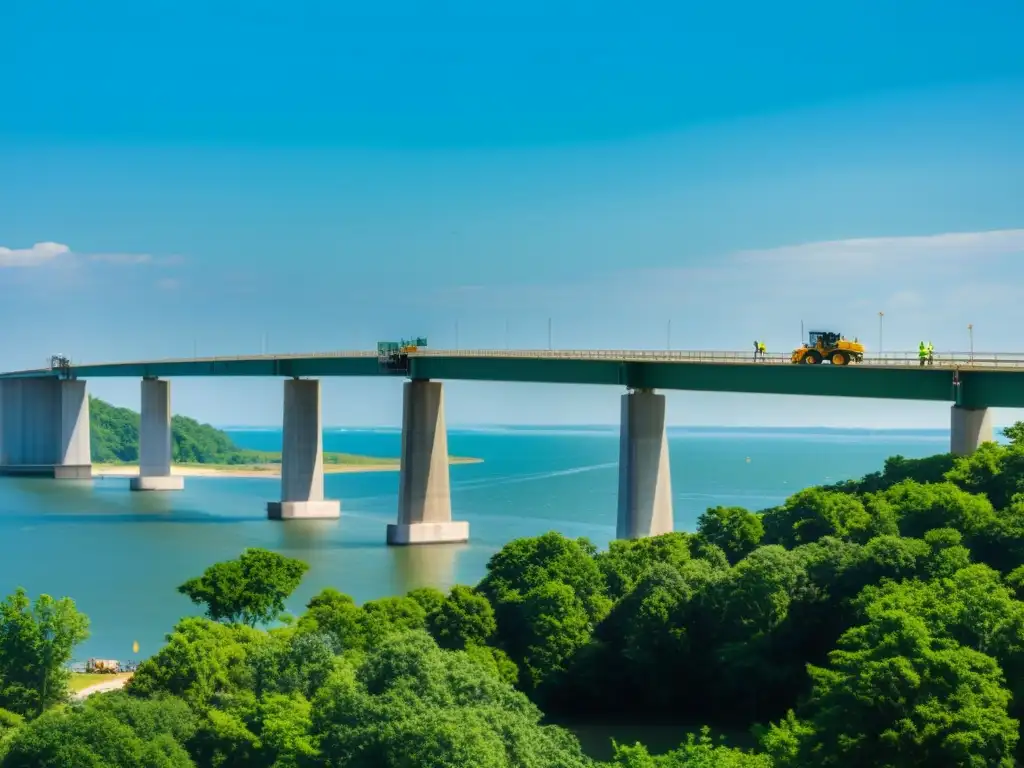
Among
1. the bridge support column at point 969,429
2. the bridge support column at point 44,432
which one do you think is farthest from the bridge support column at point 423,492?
the bridge support column at point 44,432

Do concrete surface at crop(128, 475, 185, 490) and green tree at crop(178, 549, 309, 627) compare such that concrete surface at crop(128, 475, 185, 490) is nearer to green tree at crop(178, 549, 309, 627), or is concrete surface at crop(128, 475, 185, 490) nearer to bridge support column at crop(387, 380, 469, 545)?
bridge support column at crop(387, 380, 469, 545)

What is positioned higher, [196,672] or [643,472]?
[643,472]

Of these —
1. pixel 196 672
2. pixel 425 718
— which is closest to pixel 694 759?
pixel 425 718

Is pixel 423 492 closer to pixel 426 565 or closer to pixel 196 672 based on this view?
pixel 426 565

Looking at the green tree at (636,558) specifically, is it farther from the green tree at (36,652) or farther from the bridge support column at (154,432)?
the bridge support column at (154,432)

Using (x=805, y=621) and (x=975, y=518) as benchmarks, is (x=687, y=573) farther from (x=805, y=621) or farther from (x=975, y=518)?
(x=975, y=518)

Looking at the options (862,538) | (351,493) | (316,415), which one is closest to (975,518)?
(862,538)

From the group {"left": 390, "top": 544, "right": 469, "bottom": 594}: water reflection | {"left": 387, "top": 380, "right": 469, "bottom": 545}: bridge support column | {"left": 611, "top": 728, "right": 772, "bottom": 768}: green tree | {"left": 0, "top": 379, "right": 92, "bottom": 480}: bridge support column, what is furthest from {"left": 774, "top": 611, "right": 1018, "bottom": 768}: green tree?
{"left": 0, "top": 379, "right": 92, "bottom": 480}: bridge support column
